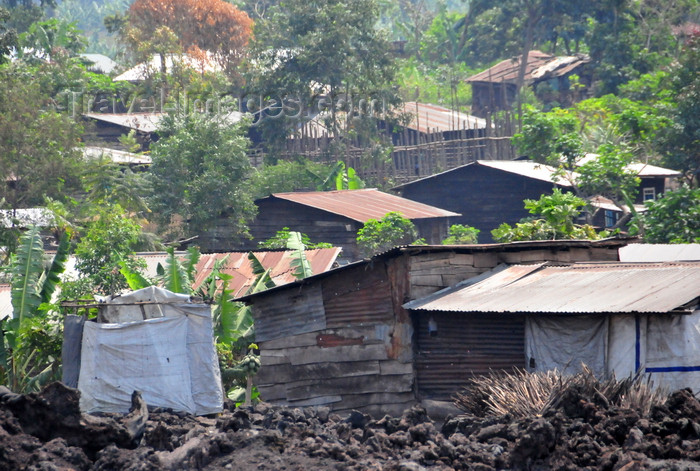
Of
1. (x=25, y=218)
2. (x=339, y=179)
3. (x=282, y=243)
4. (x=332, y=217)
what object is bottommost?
(x=282, y=243)

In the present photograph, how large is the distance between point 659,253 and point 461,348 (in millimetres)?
5400

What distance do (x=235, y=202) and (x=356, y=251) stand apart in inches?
140

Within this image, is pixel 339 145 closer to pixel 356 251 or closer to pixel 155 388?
pixel 356 251

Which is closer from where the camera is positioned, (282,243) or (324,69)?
(282,243)

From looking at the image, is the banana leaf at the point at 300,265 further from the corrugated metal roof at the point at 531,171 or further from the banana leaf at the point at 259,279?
the corrugated metal roof at the point at 531,171

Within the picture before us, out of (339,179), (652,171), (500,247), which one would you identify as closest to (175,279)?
(500,247)

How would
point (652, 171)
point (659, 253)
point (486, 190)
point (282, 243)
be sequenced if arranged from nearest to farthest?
point (659, 253), point (282, 243), point (652, 171), point (486, 190)

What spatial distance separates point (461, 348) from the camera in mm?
11977

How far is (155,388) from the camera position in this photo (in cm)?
1242

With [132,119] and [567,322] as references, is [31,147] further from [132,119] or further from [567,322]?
[567,322]

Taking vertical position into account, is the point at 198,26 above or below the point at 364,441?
above

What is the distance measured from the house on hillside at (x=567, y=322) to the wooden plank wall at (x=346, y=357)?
38 cm

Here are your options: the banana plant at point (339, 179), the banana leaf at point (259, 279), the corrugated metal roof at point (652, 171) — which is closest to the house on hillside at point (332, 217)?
the banana plant at point (339, 179)

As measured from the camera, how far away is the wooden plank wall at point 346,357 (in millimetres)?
12406
